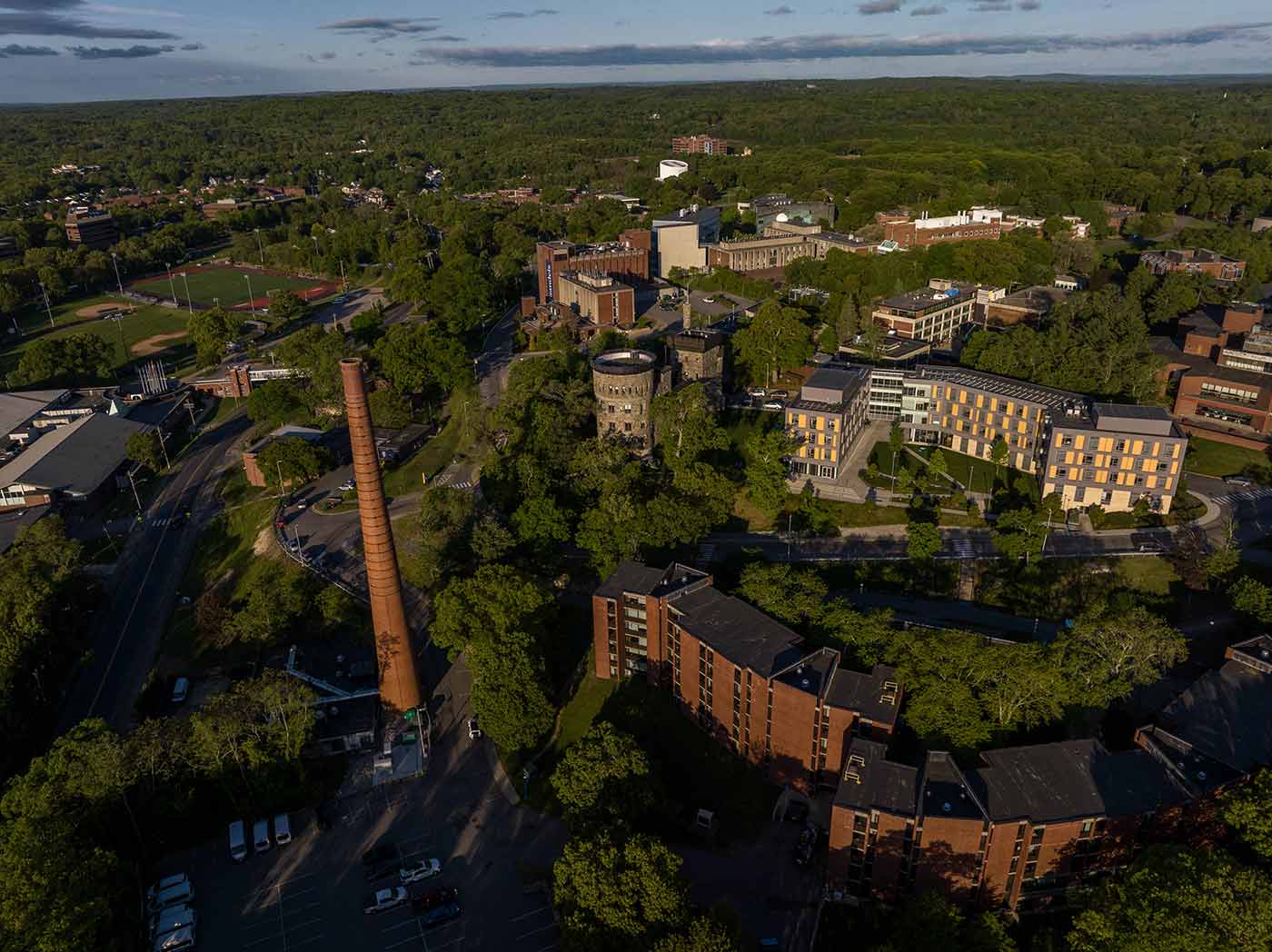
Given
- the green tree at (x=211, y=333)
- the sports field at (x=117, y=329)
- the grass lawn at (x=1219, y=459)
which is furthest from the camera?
the sports field at (x=117, y=329)

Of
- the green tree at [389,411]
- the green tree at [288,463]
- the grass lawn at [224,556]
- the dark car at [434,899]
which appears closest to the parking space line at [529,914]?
the dark car at [434,899]

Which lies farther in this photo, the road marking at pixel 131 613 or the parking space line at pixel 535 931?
the road marking at pixel 131 613

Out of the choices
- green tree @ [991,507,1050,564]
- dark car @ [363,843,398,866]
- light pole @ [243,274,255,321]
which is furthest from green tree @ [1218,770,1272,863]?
light pole @ [243,274,255,321]

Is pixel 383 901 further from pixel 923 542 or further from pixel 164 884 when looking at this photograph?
pixel 923 542

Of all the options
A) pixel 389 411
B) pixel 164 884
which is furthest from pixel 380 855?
pixel 389 411

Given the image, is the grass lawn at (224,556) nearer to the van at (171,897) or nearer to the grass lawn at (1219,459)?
the van at (171,897)

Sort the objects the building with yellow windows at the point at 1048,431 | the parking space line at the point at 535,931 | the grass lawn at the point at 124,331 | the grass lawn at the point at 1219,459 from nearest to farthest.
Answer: the parking space line at the point at 535,931 → the building with yellow windows at the point at 1048,431 → the grass lawn at the point at 1219,459 → the grass lawn at the point at 124,331

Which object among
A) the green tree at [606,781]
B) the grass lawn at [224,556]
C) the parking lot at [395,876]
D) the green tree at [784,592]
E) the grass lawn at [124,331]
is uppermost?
the green tree at [784,592]

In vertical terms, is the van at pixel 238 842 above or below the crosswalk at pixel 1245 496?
below
